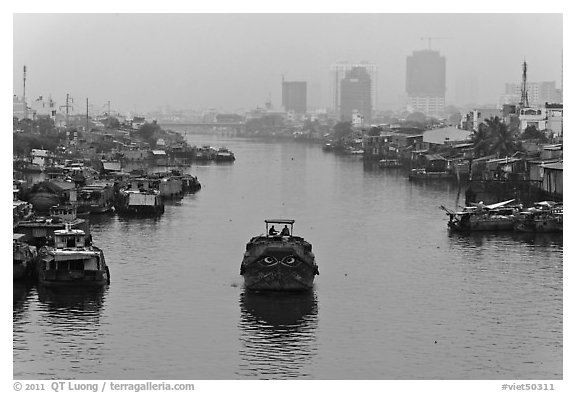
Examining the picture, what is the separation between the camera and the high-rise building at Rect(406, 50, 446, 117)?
54.9 metres

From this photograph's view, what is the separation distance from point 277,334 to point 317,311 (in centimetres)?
64

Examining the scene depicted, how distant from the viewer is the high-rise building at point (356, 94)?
56203 mm

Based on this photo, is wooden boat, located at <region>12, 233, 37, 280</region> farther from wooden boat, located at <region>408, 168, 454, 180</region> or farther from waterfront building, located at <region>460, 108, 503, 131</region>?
waterfront building, located at <region>460, 108, 503, 131</region>

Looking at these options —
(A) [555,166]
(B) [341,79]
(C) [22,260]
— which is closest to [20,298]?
(C) [22,260]

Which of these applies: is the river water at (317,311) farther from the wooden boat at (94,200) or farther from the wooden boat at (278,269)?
the wooden boat at (94,200)

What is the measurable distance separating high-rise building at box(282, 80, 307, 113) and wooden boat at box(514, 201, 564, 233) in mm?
48874

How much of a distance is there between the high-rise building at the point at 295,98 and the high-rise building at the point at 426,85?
18.0 ft

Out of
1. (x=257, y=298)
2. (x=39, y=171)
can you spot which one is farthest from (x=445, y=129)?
(x=257, y=298)

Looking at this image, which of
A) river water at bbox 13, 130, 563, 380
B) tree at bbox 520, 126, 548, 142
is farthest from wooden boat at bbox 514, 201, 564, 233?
tree at bbox 520, 126, 548, 142

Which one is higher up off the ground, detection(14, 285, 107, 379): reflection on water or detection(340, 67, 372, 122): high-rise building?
detection(340, 67, 372, 122): high-rise building

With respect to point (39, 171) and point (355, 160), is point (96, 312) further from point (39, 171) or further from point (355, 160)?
point (355, 160)

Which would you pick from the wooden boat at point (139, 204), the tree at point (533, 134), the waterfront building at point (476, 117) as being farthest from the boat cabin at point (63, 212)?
the waterfront building at point (476, 117)

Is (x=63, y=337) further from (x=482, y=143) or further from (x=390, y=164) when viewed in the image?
(x=390, y=164)

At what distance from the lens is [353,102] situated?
57906mm
